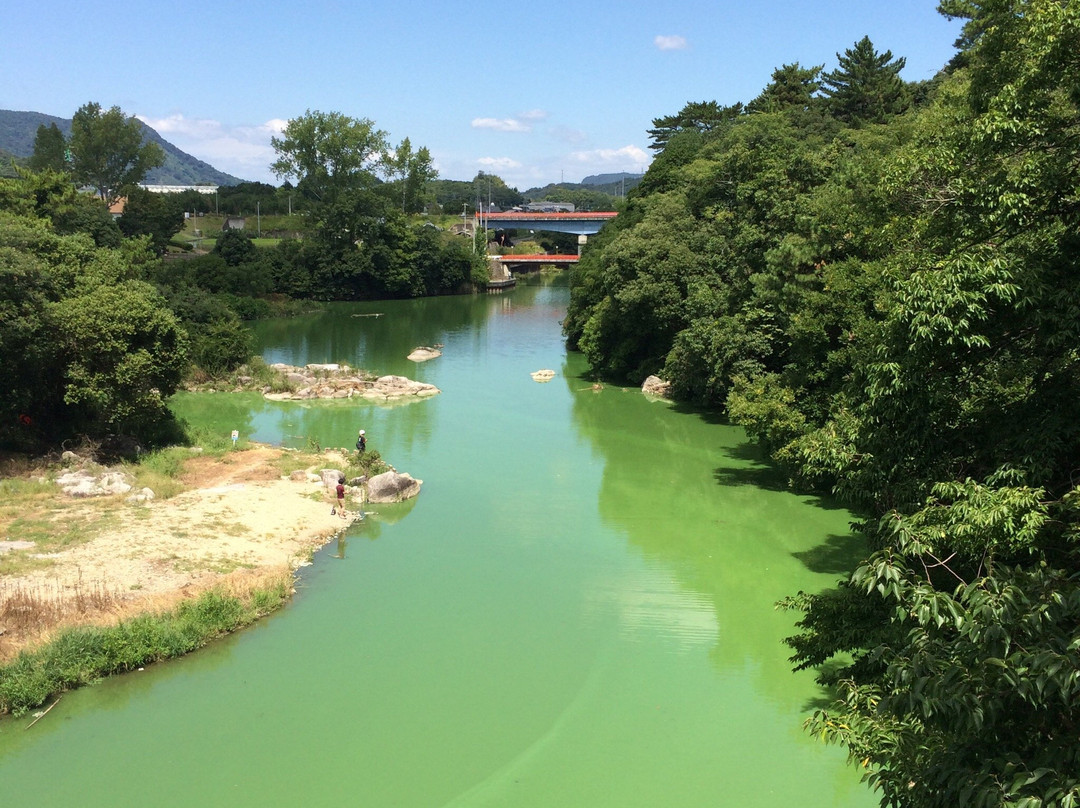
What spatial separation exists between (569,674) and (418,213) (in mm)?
80100

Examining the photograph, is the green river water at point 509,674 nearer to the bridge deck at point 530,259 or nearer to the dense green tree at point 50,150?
the dense green tree at point 50,150

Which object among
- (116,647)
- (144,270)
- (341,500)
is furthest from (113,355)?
(144,270)

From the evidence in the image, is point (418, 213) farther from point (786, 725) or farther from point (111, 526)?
point (786, 725)

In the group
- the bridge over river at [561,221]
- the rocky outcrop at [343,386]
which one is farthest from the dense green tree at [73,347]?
the bridge over river at [561,221]

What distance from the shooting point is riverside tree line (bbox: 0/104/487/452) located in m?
22.5

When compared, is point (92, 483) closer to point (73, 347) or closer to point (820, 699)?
point (73, 347)

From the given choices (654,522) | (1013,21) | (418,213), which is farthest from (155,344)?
(418,213)

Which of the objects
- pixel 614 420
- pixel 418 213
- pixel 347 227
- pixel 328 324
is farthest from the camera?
pixel 418 213

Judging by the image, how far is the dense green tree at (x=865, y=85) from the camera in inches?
2014

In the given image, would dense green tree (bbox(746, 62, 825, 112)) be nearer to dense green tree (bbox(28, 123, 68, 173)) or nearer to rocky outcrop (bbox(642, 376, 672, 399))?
rocky outcrop (bbox(642, 376, 672, 399))

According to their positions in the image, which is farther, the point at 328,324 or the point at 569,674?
the point at 328,324

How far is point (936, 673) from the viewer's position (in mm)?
6000

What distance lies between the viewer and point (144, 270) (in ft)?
137

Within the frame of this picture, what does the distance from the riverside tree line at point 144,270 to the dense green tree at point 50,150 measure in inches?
6.5
